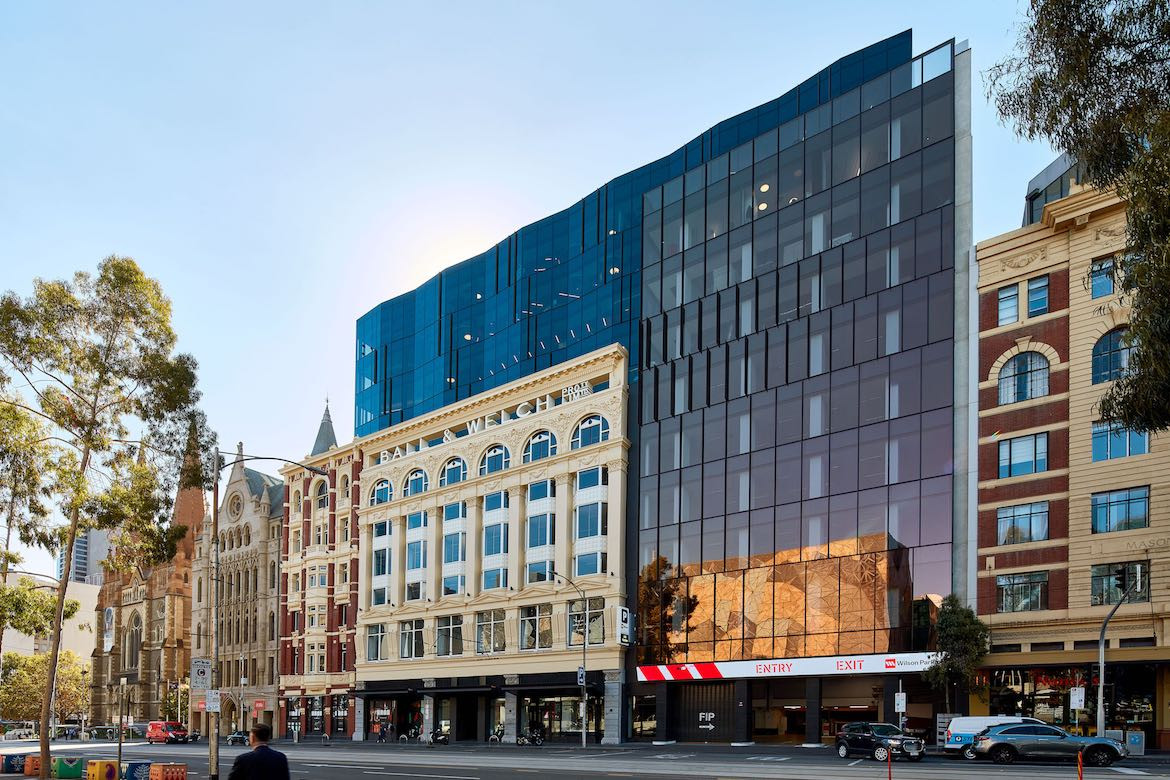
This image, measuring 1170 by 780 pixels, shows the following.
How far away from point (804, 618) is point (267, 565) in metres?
60.7

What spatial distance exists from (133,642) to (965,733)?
113671mm

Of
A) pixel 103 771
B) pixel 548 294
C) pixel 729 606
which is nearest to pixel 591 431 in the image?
pixel 548 294

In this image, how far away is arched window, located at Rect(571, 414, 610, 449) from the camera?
2862 inches

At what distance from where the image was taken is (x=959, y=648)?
50.9m

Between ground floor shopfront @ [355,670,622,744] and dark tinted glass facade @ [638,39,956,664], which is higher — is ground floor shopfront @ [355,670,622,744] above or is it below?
below

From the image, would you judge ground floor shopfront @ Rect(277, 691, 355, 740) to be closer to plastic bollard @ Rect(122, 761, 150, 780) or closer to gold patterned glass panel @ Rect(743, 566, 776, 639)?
gold patterned glass panel @ Rect(743, 566, 776, 639)

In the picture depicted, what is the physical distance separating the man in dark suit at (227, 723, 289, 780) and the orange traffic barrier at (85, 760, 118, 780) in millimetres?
26678

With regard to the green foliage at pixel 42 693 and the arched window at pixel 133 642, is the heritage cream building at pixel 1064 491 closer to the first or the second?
the arched window at pixel 133 642

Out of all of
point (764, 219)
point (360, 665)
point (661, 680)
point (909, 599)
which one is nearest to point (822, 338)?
point (764, 219)

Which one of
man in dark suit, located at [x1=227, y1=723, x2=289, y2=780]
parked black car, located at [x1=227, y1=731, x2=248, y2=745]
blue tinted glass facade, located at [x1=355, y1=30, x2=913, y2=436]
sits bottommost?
parked black car, located at [x1=227, y1=731, x2=248, y2=745]

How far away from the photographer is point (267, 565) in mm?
104062

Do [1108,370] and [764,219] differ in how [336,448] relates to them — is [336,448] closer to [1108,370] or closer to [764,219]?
[764,219]

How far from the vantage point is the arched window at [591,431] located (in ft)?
238

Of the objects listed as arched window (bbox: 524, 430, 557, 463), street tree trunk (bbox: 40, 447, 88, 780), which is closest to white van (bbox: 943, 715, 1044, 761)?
street tree trunk (bbox: 40, 447, 88, 780)
